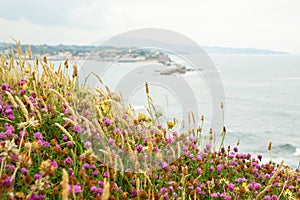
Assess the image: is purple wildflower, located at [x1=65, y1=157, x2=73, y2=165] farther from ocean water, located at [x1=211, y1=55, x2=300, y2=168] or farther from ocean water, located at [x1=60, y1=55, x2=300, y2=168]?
ocean water, located at [x1=211, y1=55, x2=300, y2=168]

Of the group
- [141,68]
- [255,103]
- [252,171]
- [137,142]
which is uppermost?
[141,68]

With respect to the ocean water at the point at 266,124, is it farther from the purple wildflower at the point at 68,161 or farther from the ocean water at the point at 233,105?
the purple wildflower at the point at 68,161

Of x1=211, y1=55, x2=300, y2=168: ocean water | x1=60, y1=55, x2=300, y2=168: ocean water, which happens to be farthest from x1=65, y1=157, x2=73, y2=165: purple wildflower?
x1=211, y1=55, x2=300, y2=168: ocean water

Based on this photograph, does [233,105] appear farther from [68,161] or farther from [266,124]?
[68,161]

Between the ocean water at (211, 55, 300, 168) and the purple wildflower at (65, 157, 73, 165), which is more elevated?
the purple wildflower at (65, 157, 73, 165)

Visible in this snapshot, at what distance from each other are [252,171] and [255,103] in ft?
80.5

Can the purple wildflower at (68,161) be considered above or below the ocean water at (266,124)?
above

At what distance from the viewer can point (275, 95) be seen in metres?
31.4

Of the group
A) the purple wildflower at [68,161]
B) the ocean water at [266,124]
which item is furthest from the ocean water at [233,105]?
the purple wildflower at [68,161]

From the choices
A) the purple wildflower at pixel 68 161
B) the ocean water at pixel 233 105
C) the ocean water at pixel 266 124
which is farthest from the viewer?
the ocean water at pixel 266 124

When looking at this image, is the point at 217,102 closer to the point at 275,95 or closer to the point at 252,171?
the point at 252,171

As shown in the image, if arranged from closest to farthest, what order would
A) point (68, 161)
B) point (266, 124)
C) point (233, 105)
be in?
point (68, 161) < point (266, 124) < point (233, 105)

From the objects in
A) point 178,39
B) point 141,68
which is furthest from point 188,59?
point 141,68

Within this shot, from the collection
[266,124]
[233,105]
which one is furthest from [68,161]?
[233,105]
